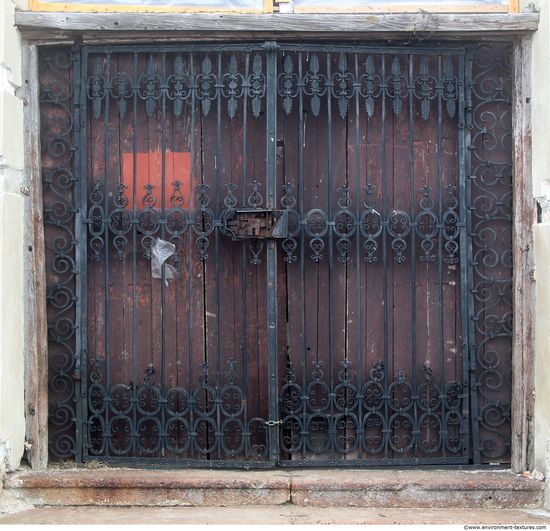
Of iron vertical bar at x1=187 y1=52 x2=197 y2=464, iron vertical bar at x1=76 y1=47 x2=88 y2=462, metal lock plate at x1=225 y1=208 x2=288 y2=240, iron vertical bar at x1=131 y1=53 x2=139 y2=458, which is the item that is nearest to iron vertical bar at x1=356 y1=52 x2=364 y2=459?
metal lock plate at x1=225 y1=208 x2=288 y2=240

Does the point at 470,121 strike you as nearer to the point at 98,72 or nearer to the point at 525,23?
the point at 525,23

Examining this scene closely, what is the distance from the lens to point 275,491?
4.34m

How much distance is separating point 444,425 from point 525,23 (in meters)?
2.15

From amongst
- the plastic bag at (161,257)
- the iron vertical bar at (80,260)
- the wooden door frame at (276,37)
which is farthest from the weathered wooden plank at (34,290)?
the plastic bag at (161,257)

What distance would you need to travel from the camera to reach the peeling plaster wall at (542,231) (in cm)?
425

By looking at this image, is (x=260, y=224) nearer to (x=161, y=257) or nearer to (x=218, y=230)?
(x=218, y=230)

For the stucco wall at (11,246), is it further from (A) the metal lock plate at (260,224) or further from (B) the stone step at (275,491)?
(A) the metal lock plate at (260,224)

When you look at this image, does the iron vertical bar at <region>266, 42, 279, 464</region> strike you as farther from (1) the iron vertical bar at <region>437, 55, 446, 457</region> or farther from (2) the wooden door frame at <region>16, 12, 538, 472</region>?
(1) the iron vertical bar at <region>437, 55, 446, 457</region>

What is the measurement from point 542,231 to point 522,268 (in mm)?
267

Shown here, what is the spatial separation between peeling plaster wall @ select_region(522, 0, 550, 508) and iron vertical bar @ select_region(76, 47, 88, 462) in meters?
2.37

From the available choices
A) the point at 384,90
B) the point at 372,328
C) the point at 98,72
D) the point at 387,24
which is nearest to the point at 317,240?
the point at 372,328

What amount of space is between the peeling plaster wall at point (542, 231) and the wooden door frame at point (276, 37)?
63mm

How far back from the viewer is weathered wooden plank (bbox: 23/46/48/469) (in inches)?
175

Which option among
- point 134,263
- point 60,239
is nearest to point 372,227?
point 134,263
